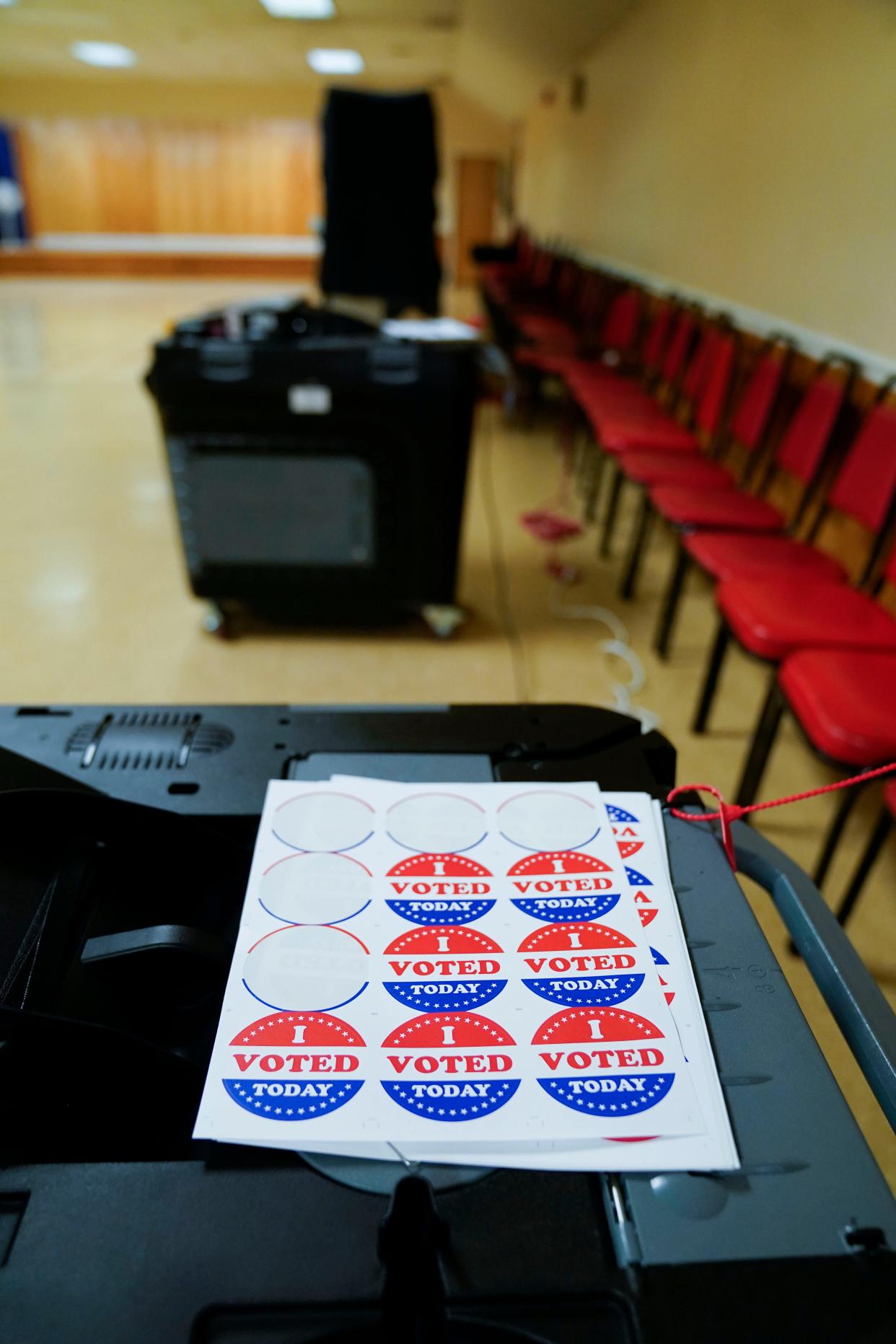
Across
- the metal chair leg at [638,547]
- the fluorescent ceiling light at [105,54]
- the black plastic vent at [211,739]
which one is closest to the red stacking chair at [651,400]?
the metal chair leg at [638,547]

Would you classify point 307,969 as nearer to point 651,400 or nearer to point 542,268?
point 651,400

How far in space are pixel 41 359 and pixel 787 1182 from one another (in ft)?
23.8

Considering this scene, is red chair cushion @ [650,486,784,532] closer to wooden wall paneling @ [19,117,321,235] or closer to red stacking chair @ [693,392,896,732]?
red stacking chair @ [693,392,896,732]

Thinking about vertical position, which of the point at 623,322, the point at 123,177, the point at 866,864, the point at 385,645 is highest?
the point at 123,177

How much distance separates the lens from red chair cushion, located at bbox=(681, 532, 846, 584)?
190 centimetres

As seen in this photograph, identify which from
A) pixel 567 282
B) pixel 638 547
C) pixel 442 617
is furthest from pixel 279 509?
pixel 567 282

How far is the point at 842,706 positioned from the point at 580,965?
1.01 metres

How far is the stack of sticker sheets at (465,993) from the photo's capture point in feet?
1.38

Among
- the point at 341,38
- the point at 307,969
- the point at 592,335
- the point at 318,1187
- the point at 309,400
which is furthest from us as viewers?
the point at 341,38

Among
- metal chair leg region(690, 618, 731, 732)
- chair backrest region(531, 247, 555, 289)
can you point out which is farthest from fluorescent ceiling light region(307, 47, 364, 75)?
metal chair leg region(690, 618, 731, 732)

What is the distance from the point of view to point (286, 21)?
736 cm

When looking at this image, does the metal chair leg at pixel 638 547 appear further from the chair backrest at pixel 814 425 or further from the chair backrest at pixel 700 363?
the chair backrest at pixel 700 363

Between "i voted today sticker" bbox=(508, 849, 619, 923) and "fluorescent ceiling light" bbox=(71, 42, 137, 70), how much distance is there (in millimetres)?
11379

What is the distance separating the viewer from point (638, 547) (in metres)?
2.72
